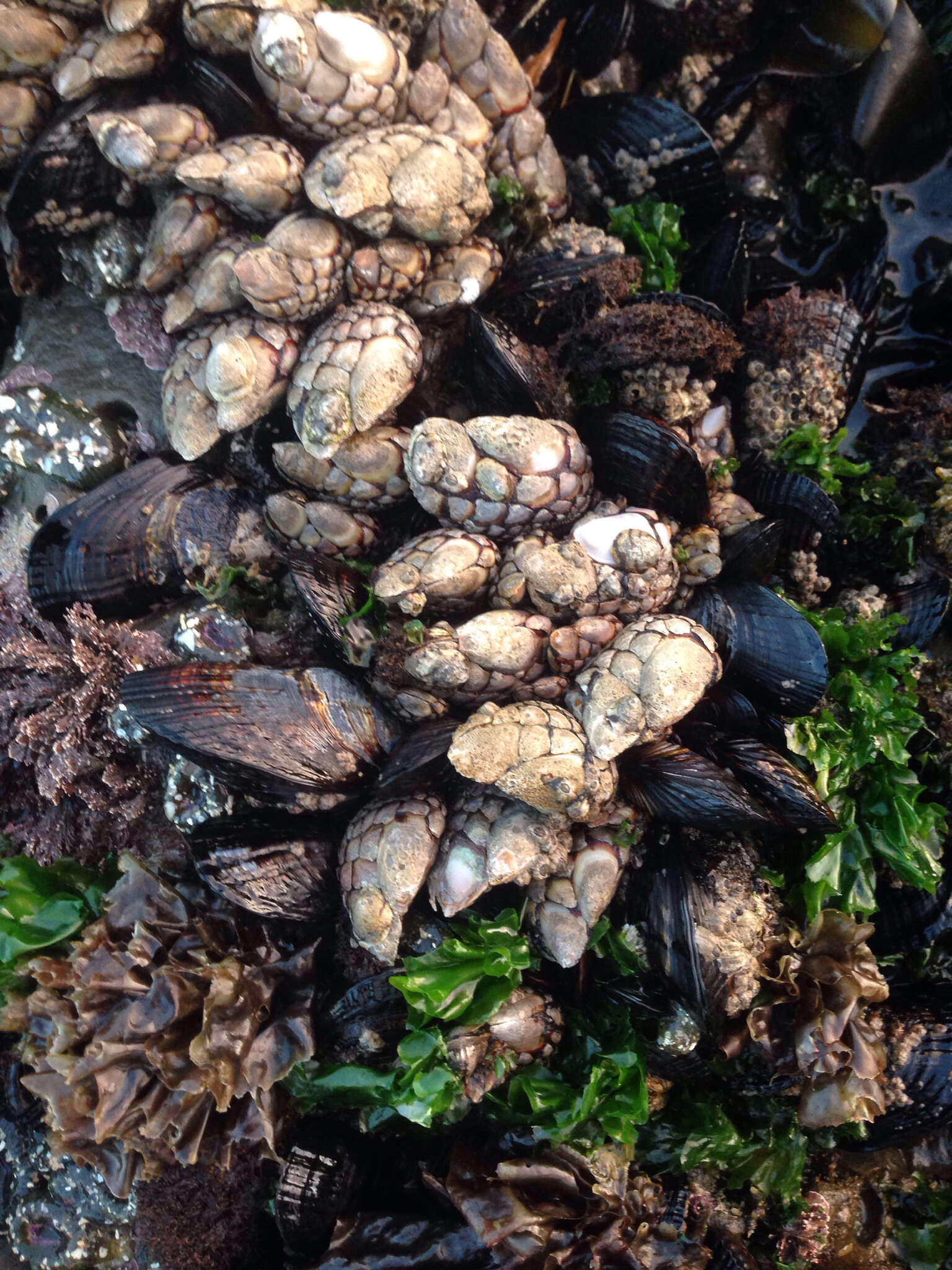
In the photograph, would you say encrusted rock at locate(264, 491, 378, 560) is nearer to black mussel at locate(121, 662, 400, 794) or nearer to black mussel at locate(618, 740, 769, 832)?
black mussel at locate(121, 662, 400, 794)

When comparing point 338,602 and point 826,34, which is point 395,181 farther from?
point 826,34

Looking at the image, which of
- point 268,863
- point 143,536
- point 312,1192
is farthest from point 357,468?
point 312,1192

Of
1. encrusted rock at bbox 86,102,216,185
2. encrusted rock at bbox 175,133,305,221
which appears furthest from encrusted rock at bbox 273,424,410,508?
encrusted rock at bbox 86,102,216,185

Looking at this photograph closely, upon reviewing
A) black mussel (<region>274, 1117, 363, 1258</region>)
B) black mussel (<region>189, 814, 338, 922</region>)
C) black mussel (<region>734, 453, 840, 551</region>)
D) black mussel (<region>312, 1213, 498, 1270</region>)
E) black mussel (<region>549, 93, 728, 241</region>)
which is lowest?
black mussel (<region>274, 1117, 363, 1258</region>)

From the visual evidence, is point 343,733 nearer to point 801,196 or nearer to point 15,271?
point 15,271

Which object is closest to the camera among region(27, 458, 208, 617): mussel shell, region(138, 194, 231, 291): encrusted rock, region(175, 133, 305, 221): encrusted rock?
region(175, 133, 305, 221): encrusted rock

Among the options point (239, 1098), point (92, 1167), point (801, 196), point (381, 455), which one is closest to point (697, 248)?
point (801, 196)

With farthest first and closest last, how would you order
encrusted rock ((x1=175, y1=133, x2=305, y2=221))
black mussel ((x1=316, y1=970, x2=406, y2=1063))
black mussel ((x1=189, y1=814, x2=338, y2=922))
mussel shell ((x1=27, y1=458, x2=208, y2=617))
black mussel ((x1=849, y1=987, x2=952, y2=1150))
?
black mussel ((x1=849, y1=987, x2=952, y2=1150))
mussel shell ((x1=27, y1=458, x2=208, y2=617))
black mussel ((x1=316, y1=970, x2=406, y2=1063))
black mussel ((x1=189, y1=814, x2=338, y2=922))
encrusted rock ((x1=175, y1=133, x2=305, y2=221))

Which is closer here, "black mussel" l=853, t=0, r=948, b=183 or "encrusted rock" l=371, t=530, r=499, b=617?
"encrusted rock" l=371, t=530, r=499, b=617
